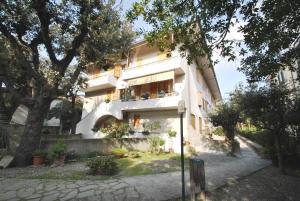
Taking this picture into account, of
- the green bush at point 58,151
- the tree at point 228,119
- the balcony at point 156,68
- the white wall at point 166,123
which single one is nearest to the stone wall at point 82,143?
the green bush at point 58,151

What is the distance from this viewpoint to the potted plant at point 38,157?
434 inches

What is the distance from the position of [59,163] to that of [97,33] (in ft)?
26.3

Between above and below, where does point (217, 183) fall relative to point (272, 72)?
below

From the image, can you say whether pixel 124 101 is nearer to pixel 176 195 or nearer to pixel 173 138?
pixel 173 138

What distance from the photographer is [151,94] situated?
20.0 metres

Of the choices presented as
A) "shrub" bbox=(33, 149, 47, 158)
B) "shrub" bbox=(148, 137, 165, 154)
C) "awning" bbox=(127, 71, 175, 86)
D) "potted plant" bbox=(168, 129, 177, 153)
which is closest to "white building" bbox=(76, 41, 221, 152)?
"awning" bbox=(127, 71, 175, 86)

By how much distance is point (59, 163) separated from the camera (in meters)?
11.1

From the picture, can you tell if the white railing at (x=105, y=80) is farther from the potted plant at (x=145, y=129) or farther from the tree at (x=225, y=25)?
the tree at (x=225, y=25)

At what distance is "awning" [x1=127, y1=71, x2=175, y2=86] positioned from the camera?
56.7 feet

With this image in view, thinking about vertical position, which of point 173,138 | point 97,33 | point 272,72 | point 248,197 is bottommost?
point 248,197

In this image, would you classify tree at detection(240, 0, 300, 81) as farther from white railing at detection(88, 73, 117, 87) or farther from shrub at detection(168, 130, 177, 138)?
white railing at detection(88, 73, 117, 87)

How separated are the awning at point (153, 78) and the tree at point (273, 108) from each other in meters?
7.62

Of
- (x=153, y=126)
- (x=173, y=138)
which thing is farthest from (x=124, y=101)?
(x=173, y=138)

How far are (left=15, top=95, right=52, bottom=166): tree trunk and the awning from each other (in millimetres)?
9030
